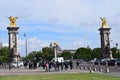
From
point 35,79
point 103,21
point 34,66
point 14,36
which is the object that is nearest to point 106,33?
point 103,21

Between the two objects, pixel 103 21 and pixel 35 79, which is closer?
pixel 35 79

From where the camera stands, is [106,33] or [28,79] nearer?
[28,79]

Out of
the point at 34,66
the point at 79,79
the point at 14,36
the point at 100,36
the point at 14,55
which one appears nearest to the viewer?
the point at 79,79

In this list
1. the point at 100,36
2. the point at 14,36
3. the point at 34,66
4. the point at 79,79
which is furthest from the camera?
the point at 100,36

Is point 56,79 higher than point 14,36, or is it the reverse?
point 14,36

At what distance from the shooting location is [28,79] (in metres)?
32.9

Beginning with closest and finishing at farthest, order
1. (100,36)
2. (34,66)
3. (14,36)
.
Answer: (34,66)
(14,36)
(100,36)

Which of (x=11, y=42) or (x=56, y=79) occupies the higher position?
(x=11, y=42)

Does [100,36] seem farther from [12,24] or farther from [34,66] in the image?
[34,66]

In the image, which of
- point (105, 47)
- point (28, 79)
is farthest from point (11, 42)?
point (28, 79)

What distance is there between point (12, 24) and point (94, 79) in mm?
109124

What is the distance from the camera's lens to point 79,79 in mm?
31906

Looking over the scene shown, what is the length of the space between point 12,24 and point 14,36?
4395 mm

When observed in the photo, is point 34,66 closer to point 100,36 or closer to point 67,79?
point 67,79
